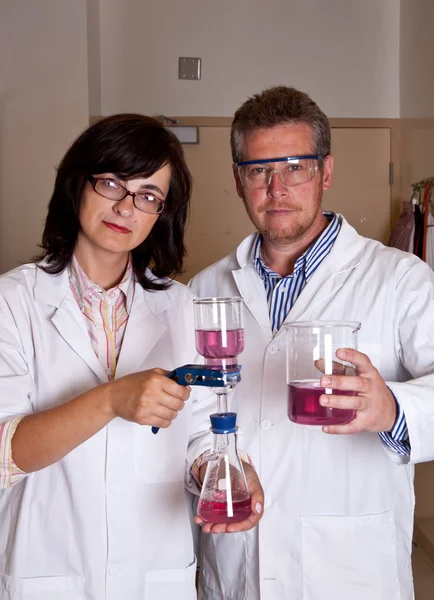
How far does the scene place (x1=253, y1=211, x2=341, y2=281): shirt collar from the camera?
6.56 ft

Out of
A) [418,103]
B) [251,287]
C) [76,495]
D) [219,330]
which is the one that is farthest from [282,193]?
[418,103]

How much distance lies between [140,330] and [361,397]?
1.96 ft

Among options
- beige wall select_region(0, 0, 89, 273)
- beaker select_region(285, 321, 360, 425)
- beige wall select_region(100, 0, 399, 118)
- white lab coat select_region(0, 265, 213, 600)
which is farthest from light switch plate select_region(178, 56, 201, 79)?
beaker select_region(285, 321, 360, 425)

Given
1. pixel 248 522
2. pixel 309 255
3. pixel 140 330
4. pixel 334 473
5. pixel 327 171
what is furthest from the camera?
pixel 327 171

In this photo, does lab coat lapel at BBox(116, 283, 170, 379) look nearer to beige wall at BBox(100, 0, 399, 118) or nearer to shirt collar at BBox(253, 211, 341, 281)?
shirt collar at BBox(253, 211, 341, 281)

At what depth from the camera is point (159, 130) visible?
5.51 feet

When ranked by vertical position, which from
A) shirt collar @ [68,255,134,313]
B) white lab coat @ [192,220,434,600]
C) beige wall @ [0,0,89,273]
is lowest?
white lab coat @ [192,220,434,600]

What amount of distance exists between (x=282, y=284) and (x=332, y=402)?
76 centimetres

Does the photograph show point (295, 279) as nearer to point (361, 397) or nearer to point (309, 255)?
point (309, 255)

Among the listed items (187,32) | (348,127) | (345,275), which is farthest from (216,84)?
(345,275)

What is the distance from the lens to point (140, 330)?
5.54 ft

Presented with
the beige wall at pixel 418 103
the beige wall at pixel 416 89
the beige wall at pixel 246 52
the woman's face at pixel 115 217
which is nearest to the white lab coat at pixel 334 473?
the woman's face at pixel 115 217

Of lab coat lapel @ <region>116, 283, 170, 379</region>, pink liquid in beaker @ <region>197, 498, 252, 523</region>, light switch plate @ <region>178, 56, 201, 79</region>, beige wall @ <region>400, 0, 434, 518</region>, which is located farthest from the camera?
light switch plate @ <region>178, 56, 201, 79</region>

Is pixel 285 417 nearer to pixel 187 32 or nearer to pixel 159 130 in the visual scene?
pixel 159 130
